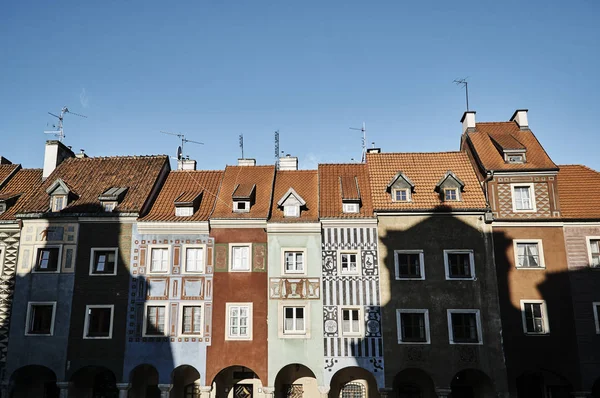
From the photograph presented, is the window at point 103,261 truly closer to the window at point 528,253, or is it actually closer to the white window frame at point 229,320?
the white window frame at point 229,320

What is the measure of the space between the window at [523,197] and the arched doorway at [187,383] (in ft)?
65.0

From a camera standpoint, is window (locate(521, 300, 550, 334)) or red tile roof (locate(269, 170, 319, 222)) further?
red tile roof (locate(269, 170, 319, 222))

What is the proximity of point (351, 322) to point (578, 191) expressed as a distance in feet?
49.3

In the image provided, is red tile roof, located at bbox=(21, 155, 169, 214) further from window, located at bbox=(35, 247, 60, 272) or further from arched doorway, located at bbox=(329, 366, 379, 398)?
arched doorway, located at bbox=(329, 366, 379, 398)

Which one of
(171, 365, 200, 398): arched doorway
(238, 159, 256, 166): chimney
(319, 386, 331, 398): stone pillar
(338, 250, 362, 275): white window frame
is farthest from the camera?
(238, 159, 256, 166): chimney

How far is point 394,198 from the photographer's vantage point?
103 ft

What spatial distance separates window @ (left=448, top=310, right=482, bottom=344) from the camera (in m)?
28.7

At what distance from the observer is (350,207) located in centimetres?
3131

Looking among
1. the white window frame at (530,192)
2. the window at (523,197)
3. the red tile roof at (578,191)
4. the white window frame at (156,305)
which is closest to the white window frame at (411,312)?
the white window frame at (530,192)

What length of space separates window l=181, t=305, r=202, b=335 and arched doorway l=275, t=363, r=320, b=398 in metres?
5.57

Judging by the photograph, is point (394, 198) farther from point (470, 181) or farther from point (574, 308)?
point (574, 308)

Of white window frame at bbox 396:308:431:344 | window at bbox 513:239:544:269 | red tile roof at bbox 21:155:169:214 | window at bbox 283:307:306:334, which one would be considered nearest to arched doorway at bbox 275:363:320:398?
window at bbox 283:307:306:334

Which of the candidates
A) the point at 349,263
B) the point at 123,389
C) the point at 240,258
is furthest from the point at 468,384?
the point at 123,389

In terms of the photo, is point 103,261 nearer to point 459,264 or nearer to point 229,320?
point 229,320
